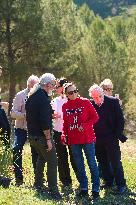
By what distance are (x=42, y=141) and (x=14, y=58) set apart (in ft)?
88.1

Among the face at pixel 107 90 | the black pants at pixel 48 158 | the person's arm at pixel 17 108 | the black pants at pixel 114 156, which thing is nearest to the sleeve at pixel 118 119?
the black pants at pixel 114 156

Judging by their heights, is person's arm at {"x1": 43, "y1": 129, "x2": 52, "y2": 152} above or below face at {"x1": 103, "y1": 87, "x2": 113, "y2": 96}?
below

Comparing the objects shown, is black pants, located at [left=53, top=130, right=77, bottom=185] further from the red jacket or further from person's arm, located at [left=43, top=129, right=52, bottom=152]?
person's arm, located at [left=43, top=129, right=52, bottom=152]

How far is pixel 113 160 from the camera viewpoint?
361 inches

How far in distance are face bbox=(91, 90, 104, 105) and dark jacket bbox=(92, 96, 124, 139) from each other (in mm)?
98

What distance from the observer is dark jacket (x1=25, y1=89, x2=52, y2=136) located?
8023 mm

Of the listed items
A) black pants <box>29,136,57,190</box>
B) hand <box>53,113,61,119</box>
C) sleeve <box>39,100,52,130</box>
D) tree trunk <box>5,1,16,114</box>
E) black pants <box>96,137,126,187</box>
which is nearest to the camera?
sleeve <box>39,100,52,130</box>

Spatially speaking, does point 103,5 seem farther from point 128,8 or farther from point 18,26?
point 18,26

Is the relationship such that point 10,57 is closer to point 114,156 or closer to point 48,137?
point 114,156

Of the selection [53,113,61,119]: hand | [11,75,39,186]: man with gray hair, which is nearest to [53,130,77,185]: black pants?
[53,113,61,119]: hand

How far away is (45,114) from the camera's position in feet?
26.3

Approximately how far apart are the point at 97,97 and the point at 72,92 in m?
0.76

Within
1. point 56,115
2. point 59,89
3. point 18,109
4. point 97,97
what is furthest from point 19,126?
point 97,97

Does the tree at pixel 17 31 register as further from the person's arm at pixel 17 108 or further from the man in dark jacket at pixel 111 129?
the man in dark jacket at pixel 111 129
